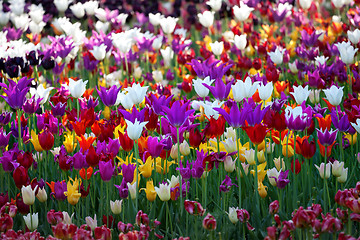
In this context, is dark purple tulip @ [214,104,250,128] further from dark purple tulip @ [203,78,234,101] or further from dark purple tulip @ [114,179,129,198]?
dark purple tulip @ [114,179,129,198]

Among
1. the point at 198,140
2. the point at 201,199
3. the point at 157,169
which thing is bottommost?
the point at 201,199

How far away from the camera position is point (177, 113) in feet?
10.2

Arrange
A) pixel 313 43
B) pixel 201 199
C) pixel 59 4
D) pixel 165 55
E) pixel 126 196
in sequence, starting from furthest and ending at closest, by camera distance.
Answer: pixel 59 4
pixel 165 55
pixel 313 43
pixel 201 199
pixel 126 196

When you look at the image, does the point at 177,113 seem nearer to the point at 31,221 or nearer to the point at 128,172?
the point at 128,172

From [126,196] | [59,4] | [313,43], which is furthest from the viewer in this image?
[59,4]

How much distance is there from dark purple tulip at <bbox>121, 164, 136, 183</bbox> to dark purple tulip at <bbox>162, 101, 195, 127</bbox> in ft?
1.11

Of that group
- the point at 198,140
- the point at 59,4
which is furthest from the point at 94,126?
the point at 59,4

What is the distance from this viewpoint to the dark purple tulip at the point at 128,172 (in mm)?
3082

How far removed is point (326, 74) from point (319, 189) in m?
1.53

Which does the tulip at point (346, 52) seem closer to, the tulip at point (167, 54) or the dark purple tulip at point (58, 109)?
the tulip at point (167, 54)

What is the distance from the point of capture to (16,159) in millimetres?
3336

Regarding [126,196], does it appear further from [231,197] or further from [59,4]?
[59,4]

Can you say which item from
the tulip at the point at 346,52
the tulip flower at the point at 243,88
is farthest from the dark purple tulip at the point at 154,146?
the tulip at the point at 346,52

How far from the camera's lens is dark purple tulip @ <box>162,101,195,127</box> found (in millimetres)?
3088
